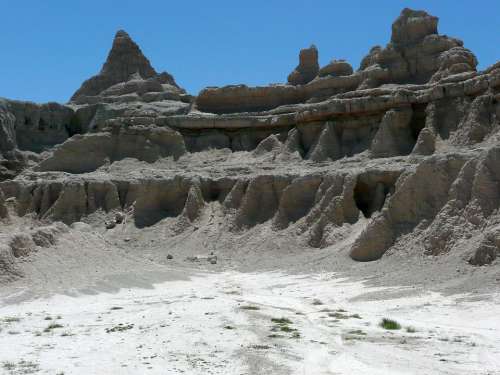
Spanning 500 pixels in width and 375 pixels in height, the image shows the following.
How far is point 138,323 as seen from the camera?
1827cm

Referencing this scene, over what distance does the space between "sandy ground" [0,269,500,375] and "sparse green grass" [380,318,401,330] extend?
219 millimetres

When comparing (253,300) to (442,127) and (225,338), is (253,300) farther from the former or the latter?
(442,127)

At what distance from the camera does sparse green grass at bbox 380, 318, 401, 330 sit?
16.9 m

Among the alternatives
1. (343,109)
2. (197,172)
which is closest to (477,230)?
(343,109)

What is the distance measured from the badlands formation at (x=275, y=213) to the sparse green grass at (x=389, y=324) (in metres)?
0.47

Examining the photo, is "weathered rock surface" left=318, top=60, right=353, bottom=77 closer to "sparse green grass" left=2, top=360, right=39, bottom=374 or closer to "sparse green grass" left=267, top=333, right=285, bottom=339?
"sparse green grass" left=267, top=333, right=285, bottom=339

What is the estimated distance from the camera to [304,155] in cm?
4412

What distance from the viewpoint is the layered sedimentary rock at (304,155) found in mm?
29656

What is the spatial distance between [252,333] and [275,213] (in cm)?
2237

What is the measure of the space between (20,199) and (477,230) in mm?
32013

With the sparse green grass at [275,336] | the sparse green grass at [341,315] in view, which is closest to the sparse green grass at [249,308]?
the sparse green grass at [341,315]

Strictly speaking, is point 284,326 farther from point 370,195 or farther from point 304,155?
point 304,155

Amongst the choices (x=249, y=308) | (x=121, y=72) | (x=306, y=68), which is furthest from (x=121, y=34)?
(x=249, y=308)

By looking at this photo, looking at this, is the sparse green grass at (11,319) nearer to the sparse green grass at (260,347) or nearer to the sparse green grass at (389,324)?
the sparse green grass at (260,347)
